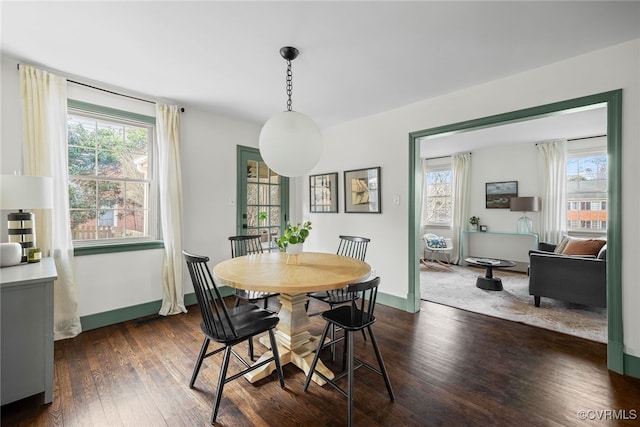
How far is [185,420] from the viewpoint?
66.0 inches

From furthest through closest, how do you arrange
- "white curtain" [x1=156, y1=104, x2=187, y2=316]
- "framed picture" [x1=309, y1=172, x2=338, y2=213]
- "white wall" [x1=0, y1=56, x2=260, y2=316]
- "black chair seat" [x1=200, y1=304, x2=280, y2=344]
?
"framed picture" [x1=309, y1=172, x2=338, y2=213], "white curtain" [x1=156, y1=104, x2=187, y2=316], "white wall" [x1=0, y1=56, x2=260, y2=316], "black chair seat" [x1=200, y1=304, x2=280, y2=344]

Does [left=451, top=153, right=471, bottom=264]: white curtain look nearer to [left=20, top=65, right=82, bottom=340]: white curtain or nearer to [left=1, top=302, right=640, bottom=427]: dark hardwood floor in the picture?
[left=1, top=302, right=640, bottom=427]: dark hardwood floor

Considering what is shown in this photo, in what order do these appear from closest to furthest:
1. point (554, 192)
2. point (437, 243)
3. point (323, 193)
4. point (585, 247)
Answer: point (585, 247)
point (323, 193)
point (554, 192)
point (437, 243)

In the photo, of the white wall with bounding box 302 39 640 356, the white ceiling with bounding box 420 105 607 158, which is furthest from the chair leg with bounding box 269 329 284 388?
the white ceiling with bounding box 420 105 607 158

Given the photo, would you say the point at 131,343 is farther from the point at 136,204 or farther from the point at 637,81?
the point at 637,81

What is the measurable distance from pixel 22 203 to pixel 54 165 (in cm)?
79

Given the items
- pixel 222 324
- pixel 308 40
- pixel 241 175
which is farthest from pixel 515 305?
pixel 241 175

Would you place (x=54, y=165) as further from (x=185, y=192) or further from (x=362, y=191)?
(x=362, y=191)

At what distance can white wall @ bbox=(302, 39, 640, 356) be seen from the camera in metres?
2.16

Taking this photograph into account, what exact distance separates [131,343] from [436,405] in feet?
8.65

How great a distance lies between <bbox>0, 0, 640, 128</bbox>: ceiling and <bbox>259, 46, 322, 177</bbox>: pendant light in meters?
0.37

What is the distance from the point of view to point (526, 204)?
540 centimetres

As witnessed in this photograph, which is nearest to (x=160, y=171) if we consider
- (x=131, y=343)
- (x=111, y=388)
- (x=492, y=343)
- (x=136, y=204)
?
(x=136, y=204)

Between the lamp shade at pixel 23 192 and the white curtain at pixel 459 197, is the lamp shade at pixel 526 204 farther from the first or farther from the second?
the lamp shade at pixel 23 192
